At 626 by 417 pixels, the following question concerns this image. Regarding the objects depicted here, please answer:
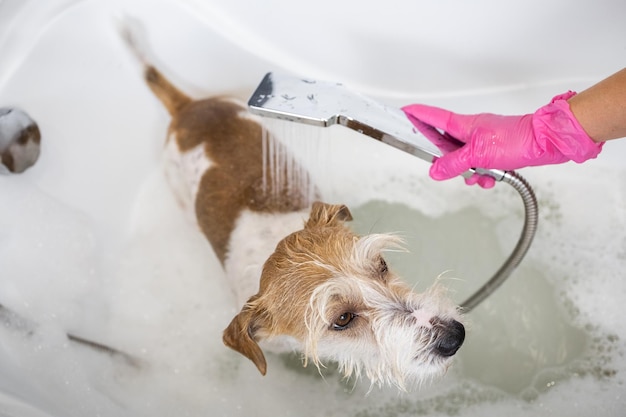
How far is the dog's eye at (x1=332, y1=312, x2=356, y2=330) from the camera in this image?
1.42 m

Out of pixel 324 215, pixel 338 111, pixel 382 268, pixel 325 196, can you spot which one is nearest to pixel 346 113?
pixel 338 111

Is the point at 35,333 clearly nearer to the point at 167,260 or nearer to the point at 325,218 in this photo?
the point at 167,260

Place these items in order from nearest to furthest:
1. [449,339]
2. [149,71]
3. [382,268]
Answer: [449,339] → [382,268] → [149,71]

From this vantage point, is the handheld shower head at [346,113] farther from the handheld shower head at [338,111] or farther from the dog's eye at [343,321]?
Answer: the dog's eye at [343,321]

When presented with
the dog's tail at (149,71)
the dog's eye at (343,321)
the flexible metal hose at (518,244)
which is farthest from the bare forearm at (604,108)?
the dog's tail at (149,71)

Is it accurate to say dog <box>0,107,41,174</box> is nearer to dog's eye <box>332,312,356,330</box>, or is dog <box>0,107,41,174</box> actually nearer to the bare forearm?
dog's eye <box>332,312,356,330</box>

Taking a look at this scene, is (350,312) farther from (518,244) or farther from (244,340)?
(518,244)

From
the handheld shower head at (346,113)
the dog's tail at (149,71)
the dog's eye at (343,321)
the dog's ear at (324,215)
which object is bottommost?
the dog's eye at (343,321)

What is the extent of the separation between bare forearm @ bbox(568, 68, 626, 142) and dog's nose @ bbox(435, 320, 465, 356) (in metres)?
0.62

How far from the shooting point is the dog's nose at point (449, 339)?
135cm

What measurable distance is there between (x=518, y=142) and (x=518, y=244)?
51 cm

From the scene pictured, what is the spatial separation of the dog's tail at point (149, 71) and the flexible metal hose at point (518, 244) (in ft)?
4.12

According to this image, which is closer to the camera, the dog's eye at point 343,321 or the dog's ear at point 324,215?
the dog's eye at point 343,321

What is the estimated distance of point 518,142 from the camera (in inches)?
58.9
